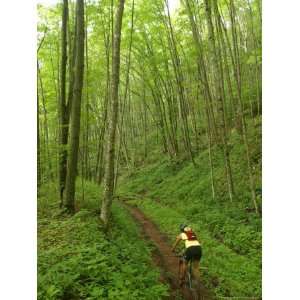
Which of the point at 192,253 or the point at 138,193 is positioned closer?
the point at 192,253

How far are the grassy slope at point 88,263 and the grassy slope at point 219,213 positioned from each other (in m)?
1.36

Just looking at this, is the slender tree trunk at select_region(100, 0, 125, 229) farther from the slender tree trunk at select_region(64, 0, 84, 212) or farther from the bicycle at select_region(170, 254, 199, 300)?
the bicycle at select_region(170, 254, 199, 300)

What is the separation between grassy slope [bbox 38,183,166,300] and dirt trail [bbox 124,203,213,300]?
0.28 meters

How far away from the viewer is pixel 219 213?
7.79 m

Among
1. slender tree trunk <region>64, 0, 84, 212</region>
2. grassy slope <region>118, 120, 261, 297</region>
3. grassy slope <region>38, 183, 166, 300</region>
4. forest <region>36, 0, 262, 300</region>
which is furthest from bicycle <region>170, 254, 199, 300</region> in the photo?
slender tree trunk <region>64, 0, 84, 212</region>

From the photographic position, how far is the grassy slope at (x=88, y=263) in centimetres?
Answer: 362

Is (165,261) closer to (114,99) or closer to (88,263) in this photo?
(88,263)

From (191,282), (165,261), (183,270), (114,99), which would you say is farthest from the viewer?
(165,261)

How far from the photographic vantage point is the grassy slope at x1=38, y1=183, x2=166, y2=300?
362 centimetres

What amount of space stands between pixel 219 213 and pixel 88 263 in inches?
182

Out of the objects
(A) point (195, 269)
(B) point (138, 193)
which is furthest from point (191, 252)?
(B) point (138, 193)

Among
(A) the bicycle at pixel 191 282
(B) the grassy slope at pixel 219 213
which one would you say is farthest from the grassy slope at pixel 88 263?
(B) the grassy slope at pixel 219 213
